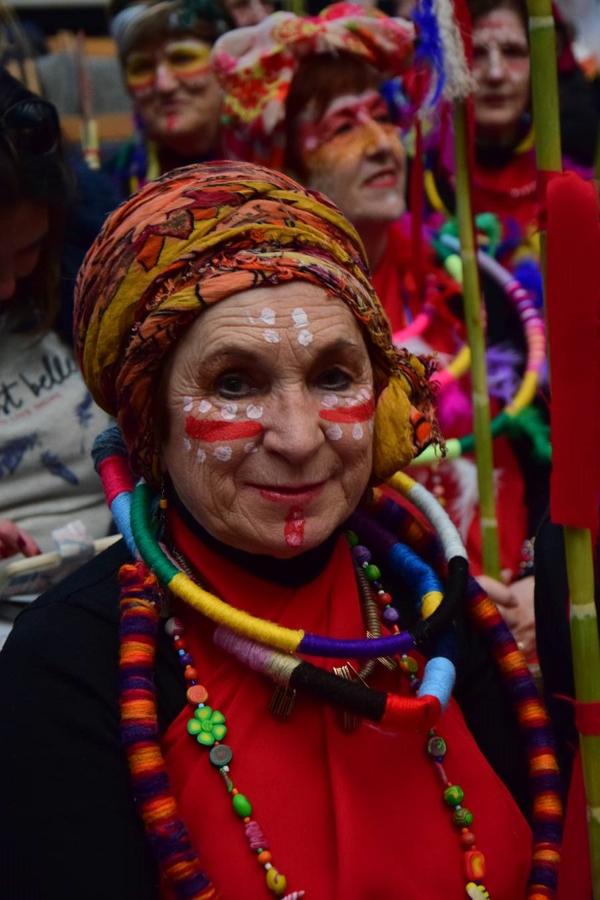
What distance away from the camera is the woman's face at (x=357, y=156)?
315 cm

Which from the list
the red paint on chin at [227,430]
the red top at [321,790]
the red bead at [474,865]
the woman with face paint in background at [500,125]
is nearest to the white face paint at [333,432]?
the red paint on chin at [227,430]

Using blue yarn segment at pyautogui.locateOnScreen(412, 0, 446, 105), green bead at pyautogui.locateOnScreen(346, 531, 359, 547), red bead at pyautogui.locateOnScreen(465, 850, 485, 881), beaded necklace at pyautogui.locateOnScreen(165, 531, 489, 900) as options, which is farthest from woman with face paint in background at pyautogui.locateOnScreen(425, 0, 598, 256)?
red bead at pyautogui.locateOnScreen(465, 850, 485, 881)

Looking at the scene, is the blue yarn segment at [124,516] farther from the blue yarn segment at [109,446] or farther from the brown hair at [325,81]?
the brown hair at [325,81]

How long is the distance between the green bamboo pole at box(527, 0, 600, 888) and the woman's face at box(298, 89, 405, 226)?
5.44 ft

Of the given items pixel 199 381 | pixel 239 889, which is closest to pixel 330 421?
pixel 199 381

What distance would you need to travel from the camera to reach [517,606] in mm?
2463

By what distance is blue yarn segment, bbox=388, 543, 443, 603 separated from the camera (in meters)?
1.85

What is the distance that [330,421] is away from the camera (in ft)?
5.45

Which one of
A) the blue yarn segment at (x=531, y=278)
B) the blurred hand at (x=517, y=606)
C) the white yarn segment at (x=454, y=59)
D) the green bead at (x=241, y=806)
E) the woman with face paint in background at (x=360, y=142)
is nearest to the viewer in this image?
the green bead at (x=241, y=806)

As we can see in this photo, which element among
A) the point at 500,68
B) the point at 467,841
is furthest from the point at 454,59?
the point at 500,68

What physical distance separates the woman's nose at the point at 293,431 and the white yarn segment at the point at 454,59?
2.92ft

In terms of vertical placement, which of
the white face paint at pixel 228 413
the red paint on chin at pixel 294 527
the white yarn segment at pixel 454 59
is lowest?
the red paint on chin at pixel 294 527

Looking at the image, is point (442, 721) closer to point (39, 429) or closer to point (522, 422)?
point (39, 429)

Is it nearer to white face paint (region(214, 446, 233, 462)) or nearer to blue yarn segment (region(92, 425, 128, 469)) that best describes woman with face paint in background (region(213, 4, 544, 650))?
blue yarn segment (region(92, 425, 128, 469))
